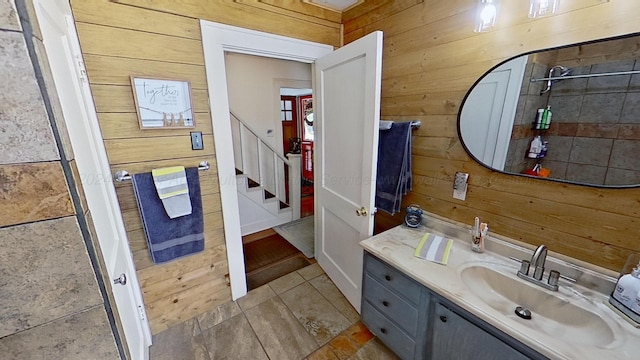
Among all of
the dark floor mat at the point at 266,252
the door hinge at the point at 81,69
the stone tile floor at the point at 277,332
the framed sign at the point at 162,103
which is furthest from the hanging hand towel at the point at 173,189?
the dark floor mat at the point at 266,252

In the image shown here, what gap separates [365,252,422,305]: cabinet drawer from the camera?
121 centimetres

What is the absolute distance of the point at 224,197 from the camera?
1.71m

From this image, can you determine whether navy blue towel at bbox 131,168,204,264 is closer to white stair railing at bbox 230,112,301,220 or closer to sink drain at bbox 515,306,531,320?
white stair railing at bbox 230,112,301,220

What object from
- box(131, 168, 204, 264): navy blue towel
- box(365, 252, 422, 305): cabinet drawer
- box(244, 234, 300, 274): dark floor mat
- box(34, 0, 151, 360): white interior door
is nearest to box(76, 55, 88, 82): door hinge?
box(34, 0, 151, 360): white interior door

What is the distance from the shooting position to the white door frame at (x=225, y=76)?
1.49 m

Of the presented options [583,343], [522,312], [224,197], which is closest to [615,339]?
[583,343]

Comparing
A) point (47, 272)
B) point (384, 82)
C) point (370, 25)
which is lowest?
point (47, 272)

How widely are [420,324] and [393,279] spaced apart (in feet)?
0.76

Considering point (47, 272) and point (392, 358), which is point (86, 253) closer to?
point (47, 272)

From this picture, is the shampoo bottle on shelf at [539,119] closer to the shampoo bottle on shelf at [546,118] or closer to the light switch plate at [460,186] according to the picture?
the shampoo bottle on shelf at [546,118]

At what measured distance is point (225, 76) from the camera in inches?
61.3

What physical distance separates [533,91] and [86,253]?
1838 mm

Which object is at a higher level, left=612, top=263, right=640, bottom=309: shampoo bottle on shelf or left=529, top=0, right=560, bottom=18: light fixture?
left=529, top=0, right=560, bottom=18: light fixture

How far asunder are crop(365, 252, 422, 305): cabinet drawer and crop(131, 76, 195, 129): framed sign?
1377 millimetres
